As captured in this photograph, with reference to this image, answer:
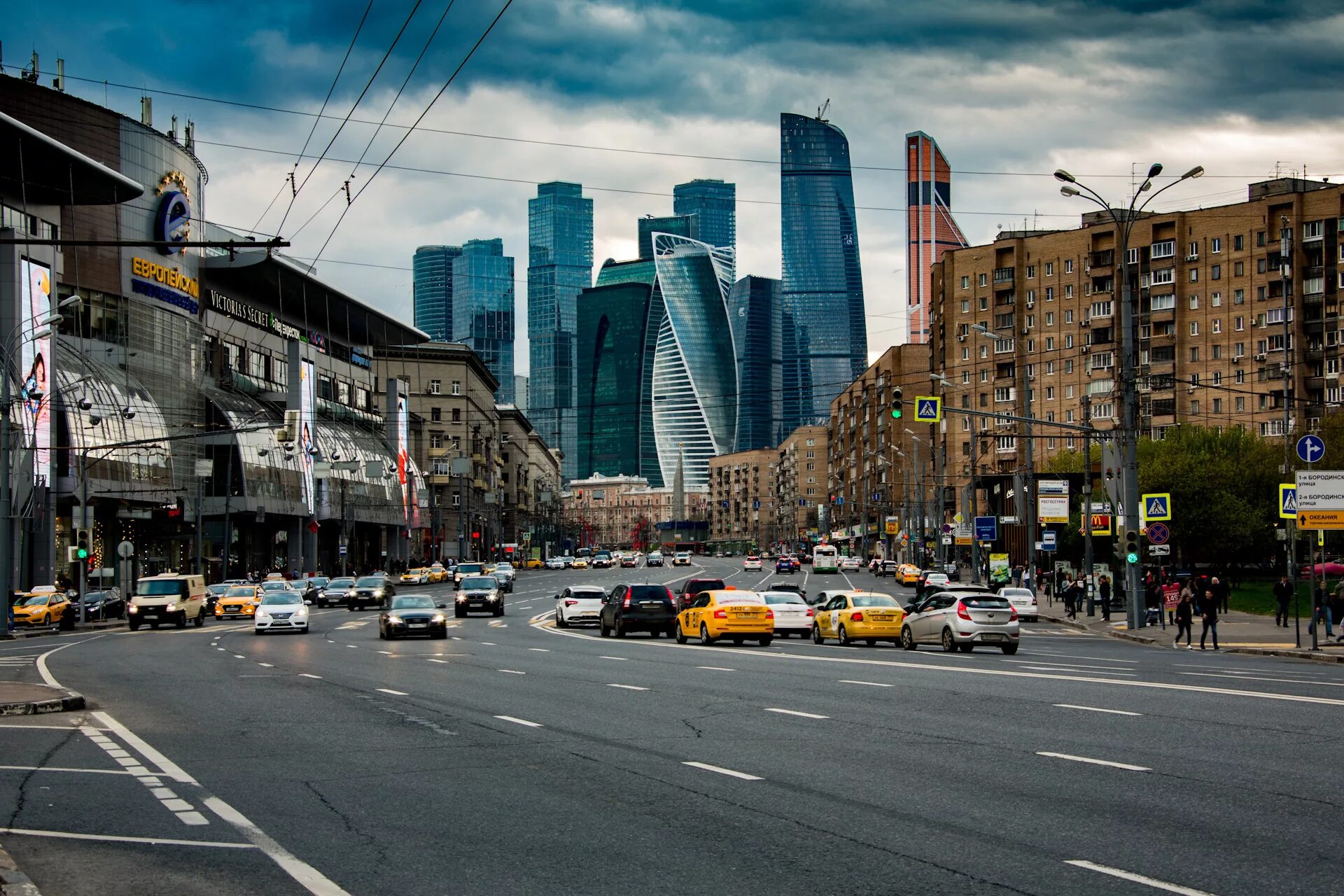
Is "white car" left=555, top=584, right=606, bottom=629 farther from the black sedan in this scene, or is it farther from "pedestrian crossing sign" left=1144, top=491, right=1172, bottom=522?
"pedestrian crossing sign" left=1144, top=491, right=1172, bottom=522

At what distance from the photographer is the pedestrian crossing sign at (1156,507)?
4166cm

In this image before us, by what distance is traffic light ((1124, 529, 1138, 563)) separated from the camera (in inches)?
1553

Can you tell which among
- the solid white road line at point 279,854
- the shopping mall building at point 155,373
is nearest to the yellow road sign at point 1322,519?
the solid white road line at point 279,854

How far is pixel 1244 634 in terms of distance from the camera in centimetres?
3897

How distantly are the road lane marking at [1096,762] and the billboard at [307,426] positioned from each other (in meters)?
80.6

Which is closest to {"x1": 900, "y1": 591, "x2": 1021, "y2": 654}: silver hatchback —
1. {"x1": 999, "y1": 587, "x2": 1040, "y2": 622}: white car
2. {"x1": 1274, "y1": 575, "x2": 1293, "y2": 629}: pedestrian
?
{"x1": 1274, "y1": 575, "x2": 1293, "y2": 629}: pedestrian

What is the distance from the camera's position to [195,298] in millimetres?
87125

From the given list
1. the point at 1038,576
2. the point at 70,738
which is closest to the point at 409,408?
the point at 1038,576

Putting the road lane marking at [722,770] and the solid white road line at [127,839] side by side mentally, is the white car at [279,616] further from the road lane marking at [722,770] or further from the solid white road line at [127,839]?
the solid white road line at [127,839]

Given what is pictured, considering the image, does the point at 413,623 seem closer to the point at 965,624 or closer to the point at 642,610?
the point at 642,610

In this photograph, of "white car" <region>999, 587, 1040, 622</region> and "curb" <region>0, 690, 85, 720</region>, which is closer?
"curb" <region>0, 690, 85, 720</region>

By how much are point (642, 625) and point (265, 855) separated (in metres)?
28.5

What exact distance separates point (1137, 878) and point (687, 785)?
4.06 m

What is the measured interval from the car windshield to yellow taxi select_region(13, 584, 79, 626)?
37.4ft
